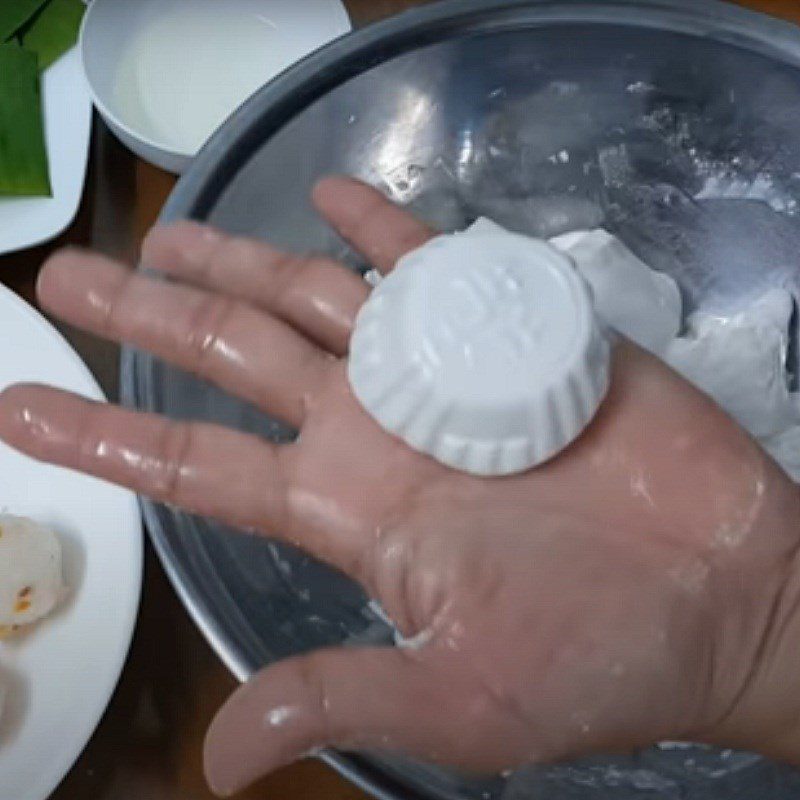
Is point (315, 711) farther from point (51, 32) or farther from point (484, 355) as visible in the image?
point (51, 32)

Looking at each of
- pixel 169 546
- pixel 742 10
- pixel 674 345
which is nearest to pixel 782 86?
pixel 742 10

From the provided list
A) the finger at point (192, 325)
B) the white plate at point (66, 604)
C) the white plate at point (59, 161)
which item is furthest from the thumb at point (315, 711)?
the white plate at point (59, 161)

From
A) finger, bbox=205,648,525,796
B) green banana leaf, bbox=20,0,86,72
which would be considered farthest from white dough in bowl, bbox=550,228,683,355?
green banana leaf, bbox=20,0,86,72

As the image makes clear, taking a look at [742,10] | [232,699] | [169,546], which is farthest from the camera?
[742,10]

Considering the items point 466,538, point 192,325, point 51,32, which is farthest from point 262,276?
point 51,32

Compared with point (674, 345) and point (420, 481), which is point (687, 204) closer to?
point (674, 345)

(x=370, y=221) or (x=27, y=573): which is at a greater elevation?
(x=370, y=221)

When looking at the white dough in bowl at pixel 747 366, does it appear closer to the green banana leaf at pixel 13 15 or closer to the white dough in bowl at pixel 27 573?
the white dough in bowl at pixel 27 573
